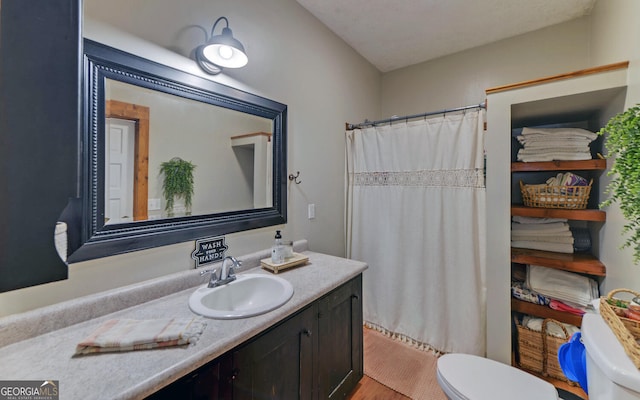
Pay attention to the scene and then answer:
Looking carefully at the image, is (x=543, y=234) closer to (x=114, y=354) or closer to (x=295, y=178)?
(x=295, y=178)

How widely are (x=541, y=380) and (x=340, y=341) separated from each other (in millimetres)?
956

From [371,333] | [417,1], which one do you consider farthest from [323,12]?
[371,333]

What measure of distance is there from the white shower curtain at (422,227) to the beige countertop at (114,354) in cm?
116

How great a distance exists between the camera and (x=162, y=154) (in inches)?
48.1

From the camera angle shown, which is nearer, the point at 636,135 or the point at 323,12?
the point at 636,135

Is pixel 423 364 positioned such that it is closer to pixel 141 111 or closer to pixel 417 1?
pixel 141 111

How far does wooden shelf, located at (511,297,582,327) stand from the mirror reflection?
1.83 m

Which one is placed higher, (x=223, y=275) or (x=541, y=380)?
(x=223, y=275)

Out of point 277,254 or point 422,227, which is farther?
point 422,227

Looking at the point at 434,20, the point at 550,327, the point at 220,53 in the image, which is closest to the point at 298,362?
the point at 220,53

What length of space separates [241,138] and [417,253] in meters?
→ 1.59

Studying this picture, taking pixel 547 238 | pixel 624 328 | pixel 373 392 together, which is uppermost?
pixel 547 238

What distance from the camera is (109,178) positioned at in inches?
41.1

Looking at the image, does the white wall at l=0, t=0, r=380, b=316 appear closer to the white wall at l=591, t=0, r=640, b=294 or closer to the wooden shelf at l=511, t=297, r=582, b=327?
the wooden shelf at l=511, t=297, r=582, b=327
